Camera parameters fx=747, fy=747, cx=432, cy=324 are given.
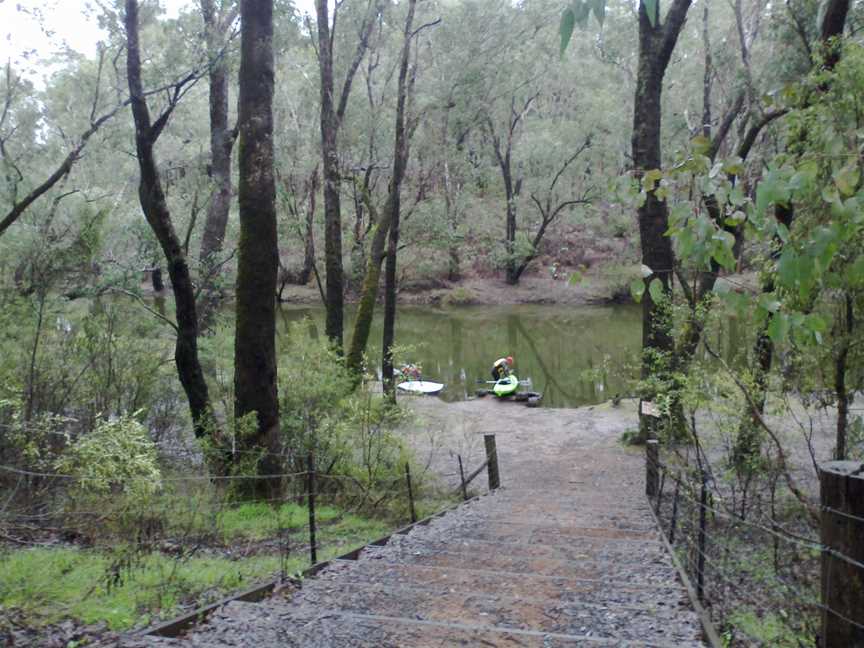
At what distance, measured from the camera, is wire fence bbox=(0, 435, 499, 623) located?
483 cm

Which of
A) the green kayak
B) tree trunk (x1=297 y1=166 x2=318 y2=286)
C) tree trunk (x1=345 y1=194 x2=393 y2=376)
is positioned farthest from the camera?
tree trunk (x1=297 y1=166 x2=318 y2=286)

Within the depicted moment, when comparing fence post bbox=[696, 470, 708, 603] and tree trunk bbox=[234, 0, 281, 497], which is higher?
tree trunk bbox=[234, 0, 281, 497]

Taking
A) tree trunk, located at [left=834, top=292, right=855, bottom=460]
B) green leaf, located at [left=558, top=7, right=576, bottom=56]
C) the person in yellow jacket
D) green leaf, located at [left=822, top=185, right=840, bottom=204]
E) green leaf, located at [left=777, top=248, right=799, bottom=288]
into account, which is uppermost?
green leaf, located at [left=558, top=7, right=576, bottom=56]

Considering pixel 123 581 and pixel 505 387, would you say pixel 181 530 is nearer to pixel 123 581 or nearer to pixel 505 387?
pixel 123 581

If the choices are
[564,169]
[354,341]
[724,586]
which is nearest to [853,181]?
[724,586]

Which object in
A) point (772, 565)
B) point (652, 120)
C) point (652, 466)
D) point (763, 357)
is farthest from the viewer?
point (652, 120)

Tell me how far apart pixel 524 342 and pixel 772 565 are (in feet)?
80.4

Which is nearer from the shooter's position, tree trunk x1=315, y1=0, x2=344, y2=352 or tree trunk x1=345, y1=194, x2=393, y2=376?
tree trunk x1=315, y1=0, x2=344, y2=352

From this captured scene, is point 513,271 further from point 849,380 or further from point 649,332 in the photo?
point 849,380

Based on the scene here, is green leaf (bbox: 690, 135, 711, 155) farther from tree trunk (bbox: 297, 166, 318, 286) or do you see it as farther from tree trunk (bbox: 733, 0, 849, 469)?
tree trunk (bbox: 297, 166, 318, 286)

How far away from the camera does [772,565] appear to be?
707 cm

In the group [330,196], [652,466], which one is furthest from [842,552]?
[330,196]

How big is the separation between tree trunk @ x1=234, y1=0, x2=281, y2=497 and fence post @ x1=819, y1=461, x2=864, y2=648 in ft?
22.2

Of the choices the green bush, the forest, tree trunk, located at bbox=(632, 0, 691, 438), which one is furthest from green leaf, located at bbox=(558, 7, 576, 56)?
tree trunk, located at bbox=(632, 0, 691, 438)
